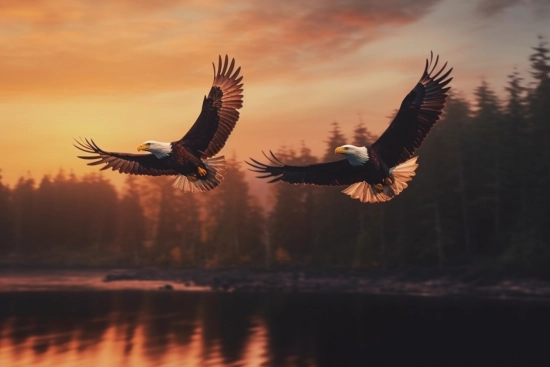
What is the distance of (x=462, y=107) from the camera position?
281 ft

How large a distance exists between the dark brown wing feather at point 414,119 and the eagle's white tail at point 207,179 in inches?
95.1

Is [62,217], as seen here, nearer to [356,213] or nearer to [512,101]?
[356,213]

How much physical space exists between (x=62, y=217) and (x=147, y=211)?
22.5 meters

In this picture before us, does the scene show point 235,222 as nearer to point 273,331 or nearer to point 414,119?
point 273,331

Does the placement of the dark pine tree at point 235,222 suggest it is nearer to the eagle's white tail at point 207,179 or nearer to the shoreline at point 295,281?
the shoreline at point 295,281

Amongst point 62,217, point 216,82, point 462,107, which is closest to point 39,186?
point 62,217

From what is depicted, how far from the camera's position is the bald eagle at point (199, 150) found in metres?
9.56

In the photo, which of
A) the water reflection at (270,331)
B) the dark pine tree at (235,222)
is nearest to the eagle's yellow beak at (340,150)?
the water reflection at (270,331)

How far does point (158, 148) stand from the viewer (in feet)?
31.4

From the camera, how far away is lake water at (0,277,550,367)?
209 ft

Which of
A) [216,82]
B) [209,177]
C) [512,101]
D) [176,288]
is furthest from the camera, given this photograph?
[176,288]

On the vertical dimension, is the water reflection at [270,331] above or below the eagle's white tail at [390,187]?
below

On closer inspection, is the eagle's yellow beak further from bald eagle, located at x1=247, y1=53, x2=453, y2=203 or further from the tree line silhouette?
the tree line silhouette

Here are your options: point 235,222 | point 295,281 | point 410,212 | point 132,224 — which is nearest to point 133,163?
point 410,212
